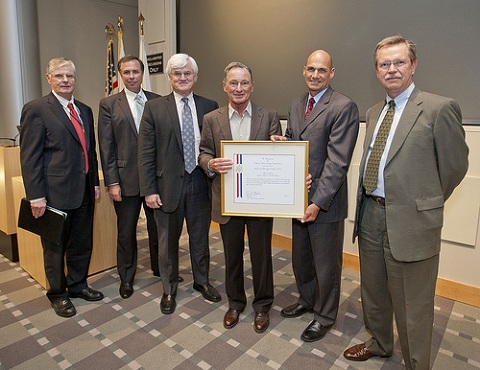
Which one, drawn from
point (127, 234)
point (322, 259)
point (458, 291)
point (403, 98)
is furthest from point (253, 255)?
point (458, 291)

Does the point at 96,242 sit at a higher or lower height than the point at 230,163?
lower

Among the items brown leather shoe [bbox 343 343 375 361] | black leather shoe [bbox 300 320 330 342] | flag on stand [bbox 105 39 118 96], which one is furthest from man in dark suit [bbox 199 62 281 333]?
flag on stand [bbox 105 39 118 96]

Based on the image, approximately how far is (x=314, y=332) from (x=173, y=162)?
1.40 m

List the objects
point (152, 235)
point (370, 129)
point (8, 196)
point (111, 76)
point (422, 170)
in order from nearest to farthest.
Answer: point (422, 170) → point (370, 129) → point (152, 235) → point (8, 196) → point (111, 76)

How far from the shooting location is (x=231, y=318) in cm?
238

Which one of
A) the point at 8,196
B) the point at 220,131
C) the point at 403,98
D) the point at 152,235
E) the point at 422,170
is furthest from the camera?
the point at 8,196

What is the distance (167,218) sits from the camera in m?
2.53

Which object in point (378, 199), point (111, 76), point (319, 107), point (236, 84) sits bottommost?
point (378, 199)

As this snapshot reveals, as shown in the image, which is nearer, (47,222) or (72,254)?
(47,222)

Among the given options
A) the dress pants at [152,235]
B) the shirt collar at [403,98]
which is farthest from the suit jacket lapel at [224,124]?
the dress pants at [152,235]

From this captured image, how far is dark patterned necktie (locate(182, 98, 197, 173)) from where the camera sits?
245 cm

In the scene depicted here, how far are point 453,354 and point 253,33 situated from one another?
10.9 feet

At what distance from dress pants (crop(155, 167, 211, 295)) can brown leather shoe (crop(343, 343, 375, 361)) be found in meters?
1.23

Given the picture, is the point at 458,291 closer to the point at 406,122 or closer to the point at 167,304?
the point at 406,122
